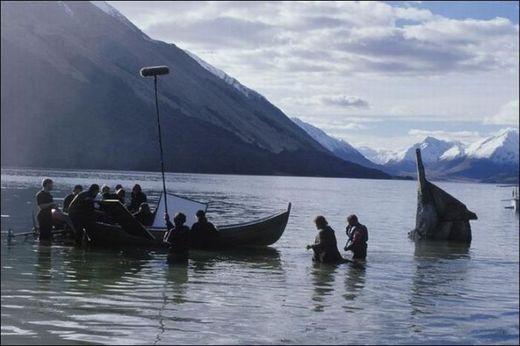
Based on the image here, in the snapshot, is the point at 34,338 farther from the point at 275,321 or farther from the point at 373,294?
the point at 373,294

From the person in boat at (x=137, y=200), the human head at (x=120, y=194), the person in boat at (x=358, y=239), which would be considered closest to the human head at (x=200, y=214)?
the human head at (x=120, y=194)

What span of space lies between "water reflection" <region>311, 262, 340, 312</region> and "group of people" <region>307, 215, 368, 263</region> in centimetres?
28

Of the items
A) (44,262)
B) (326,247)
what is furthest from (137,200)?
(326,247)

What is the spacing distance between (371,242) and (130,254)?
662 inches

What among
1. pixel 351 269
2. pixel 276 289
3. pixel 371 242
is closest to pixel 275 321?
pixel 276 289

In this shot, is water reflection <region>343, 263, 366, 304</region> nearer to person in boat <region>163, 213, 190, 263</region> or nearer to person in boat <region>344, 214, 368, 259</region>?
person in boat <region>344, 214, 368, 259</region>

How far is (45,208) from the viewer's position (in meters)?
27.3

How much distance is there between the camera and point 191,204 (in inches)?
1208

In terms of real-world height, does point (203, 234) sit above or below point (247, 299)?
above

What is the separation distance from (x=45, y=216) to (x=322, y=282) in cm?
1231

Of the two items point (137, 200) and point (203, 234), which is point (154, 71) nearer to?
point (137, 200)

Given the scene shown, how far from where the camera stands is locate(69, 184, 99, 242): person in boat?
26.2 meters

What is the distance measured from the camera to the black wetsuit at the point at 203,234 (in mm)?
27688

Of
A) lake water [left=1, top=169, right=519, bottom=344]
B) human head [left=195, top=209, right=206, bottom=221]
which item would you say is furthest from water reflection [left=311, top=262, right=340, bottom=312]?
human head [left=195, top=209, right=206, bottom=221]
